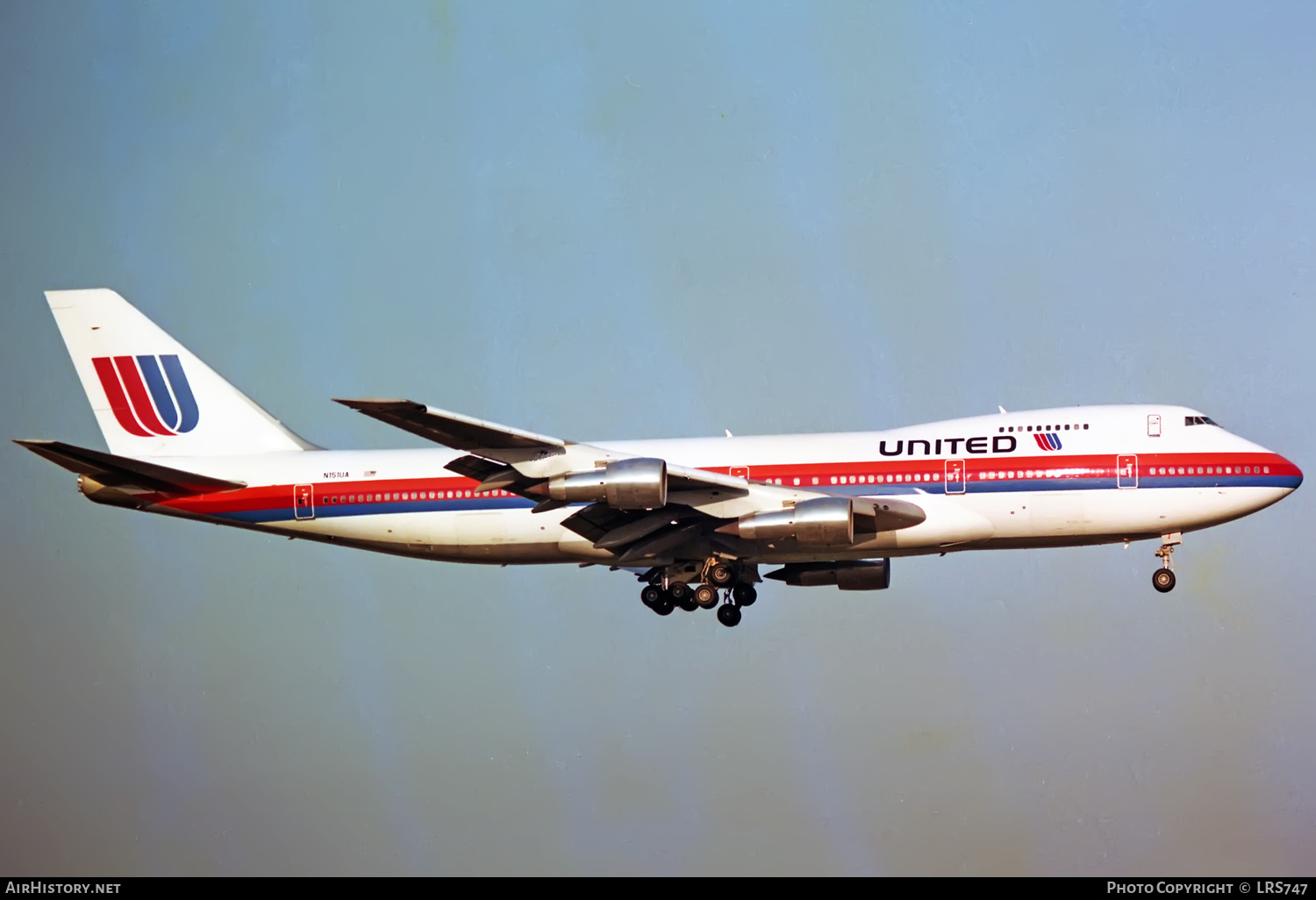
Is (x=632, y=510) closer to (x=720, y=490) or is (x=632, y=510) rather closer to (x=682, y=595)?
(x=720, y=490)

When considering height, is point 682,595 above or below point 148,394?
below

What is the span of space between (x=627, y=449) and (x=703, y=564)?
4156 mm

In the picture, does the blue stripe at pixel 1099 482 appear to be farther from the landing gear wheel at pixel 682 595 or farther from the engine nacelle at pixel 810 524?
the landing gear wheel at pixel 682 595

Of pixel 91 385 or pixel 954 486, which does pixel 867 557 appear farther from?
pixel 91 385

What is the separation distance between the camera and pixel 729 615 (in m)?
52.5

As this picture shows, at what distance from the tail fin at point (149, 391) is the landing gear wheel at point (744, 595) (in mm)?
14376

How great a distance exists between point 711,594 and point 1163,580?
1293 centimetres

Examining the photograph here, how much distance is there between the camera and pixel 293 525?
52.6 metres

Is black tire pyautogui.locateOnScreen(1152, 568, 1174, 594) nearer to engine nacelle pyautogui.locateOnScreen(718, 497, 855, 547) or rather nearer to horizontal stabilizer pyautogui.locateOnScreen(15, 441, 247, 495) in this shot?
engine nacelle pyautogui.locateOnScreen(718, 497, 855, 547)

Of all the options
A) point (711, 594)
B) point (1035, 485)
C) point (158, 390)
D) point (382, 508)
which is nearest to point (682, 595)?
point (711, 594)

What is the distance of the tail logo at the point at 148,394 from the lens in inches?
2188

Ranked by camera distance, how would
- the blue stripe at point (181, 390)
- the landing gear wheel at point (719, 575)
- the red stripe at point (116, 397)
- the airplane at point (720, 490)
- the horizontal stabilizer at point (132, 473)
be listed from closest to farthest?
the airplane at point (720, 490) < the horizontal stabilizer at point (132, 473) < the landing gear wheel at point (719, 575) < the blue stripe at point (181, 390) < the red stripe at point (116, 397)

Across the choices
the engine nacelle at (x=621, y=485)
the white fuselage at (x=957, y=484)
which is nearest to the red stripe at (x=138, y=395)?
the white fuselage at (x=957, y=484)
